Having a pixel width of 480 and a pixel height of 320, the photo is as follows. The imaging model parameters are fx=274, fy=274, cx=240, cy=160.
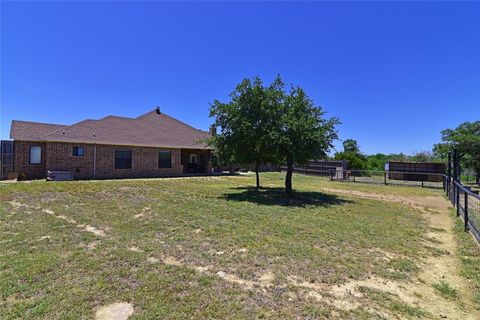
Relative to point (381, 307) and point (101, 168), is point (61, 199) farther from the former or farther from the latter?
point (381, 307)

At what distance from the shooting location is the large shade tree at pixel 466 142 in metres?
20.7

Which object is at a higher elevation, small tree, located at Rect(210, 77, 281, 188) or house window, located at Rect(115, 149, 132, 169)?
small tree, located at Rect(210, 77, 281, 188)

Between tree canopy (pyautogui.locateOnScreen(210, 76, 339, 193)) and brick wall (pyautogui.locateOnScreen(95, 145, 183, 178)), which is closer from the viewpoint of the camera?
tree canopy (pyautogui.locateOnScreen(210, 76, 339, 193))

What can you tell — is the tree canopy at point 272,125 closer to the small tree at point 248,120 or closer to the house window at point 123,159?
the small tree at point 248,120

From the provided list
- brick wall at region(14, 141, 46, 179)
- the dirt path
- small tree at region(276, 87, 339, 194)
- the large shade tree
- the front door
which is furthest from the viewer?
the front door

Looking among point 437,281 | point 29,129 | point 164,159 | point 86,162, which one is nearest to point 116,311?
point 437,281

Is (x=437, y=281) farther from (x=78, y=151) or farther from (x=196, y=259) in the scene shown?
(x=78, y=151)

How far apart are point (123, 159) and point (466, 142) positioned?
25328mm

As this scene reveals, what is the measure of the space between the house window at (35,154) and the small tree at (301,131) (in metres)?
14.2

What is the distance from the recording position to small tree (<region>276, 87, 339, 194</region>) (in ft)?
36.7

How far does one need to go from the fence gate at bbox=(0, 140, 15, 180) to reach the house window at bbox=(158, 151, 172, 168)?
28.2 feet

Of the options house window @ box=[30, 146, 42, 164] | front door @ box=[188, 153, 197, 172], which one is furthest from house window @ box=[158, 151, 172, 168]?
house window @ box=[30, 146, 42, 164]

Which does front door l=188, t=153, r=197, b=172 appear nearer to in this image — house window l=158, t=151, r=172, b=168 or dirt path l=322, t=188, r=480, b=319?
house window l=158, t=151, r=172, b=168

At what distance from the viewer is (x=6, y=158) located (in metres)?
15.9
